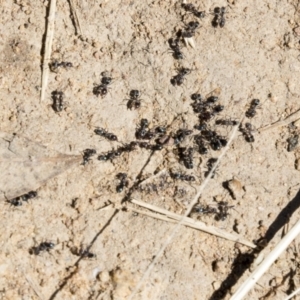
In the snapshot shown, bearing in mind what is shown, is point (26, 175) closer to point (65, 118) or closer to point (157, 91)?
point (65, 118)

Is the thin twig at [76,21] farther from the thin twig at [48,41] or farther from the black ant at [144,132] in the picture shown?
the black ant at [144,132]

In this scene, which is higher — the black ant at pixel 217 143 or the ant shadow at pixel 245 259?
the black ant at pixel 217 143

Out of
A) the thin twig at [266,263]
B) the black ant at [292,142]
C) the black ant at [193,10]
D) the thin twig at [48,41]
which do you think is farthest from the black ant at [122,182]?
the black ant at [193,10]

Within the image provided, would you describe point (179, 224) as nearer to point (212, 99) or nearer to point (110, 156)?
point (110, 156)

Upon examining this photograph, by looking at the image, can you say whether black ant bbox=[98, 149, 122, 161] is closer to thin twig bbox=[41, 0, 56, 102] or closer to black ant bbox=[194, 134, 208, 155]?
black ant bbox=[194, 134, 208, 155]

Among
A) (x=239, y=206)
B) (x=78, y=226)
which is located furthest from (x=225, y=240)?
(x=78, y=226)

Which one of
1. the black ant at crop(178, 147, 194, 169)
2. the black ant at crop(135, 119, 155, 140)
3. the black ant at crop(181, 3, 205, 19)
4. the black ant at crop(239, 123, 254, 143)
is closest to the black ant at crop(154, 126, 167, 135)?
the black ant at crop(135, 119, 155, 140)
